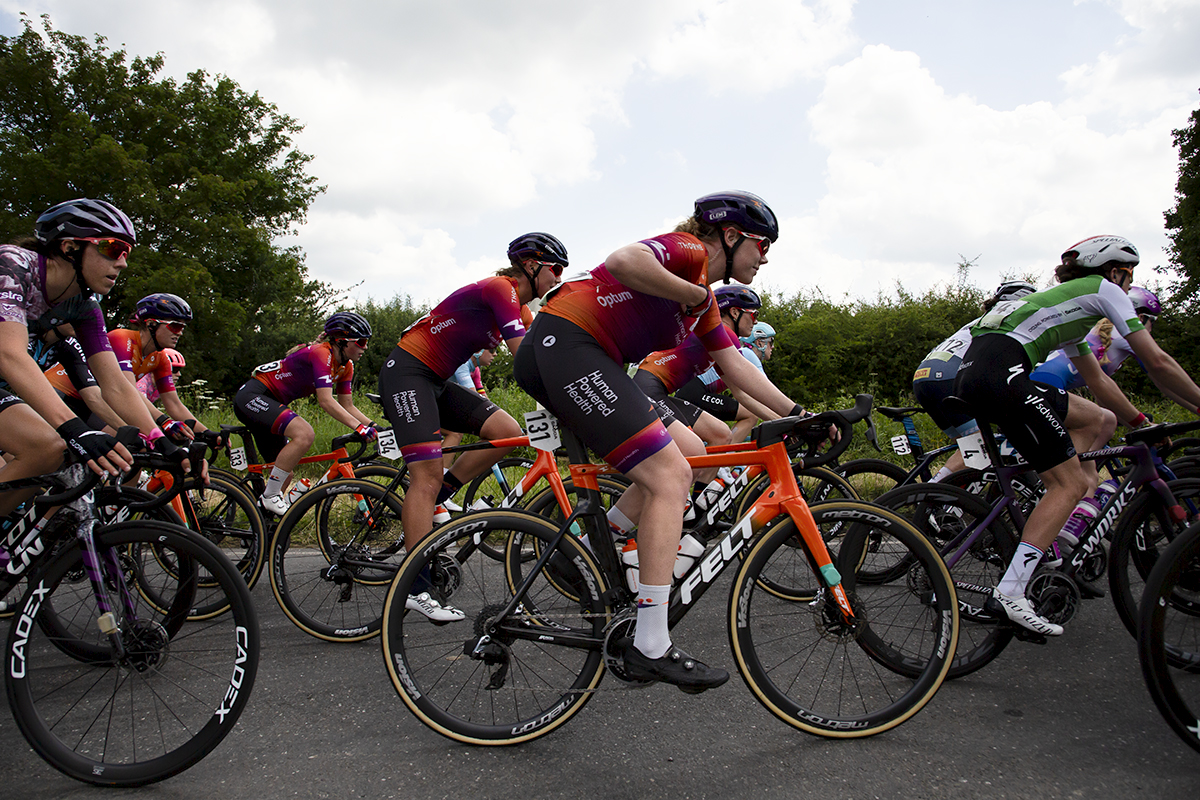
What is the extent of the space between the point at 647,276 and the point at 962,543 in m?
1.96

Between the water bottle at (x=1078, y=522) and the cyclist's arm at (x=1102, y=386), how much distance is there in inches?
29.7

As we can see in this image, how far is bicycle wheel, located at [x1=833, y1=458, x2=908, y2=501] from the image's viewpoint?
5.10 meters

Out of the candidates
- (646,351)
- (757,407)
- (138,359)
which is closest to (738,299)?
(757,407)

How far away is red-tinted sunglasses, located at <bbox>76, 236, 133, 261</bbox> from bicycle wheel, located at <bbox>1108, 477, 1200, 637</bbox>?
4483 mm

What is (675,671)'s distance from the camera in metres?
2.52

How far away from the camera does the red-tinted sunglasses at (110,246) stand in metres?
2.99

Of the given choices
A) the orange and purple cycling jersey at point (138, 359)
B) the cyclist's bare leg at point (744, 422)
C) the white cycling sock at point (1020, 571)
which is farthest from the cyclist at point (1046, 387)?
the orange and purple cycling jersey at point (138, 359)

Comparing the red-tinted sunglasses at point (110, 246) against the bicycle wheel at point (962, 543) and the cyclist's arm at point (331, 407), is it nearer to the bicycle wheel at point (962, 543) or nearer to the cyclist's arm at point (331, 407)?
the cyclist's arm at point (331, 407)

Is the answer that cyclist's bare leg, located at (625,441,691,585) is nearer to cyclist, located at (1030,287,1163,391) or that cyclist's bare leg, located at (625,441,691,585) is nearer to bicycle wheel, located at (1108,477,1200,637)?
bicycle wheel, located at (1108,477,1200,637)

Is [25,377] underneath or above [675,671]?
above

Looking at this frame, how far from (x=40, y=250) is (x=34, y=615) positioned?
1.52m

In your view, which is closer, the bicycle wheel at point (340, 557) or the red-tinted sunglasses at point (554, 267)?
the bicycle wheel at point (340, 557)

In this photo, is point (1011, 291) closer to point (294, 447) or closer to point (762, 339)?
point (762, 339)

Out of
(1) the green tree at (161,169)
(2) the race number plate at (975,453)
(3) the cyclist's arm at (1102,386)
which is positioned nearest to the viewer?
(2) the race number plate at (975,453)
